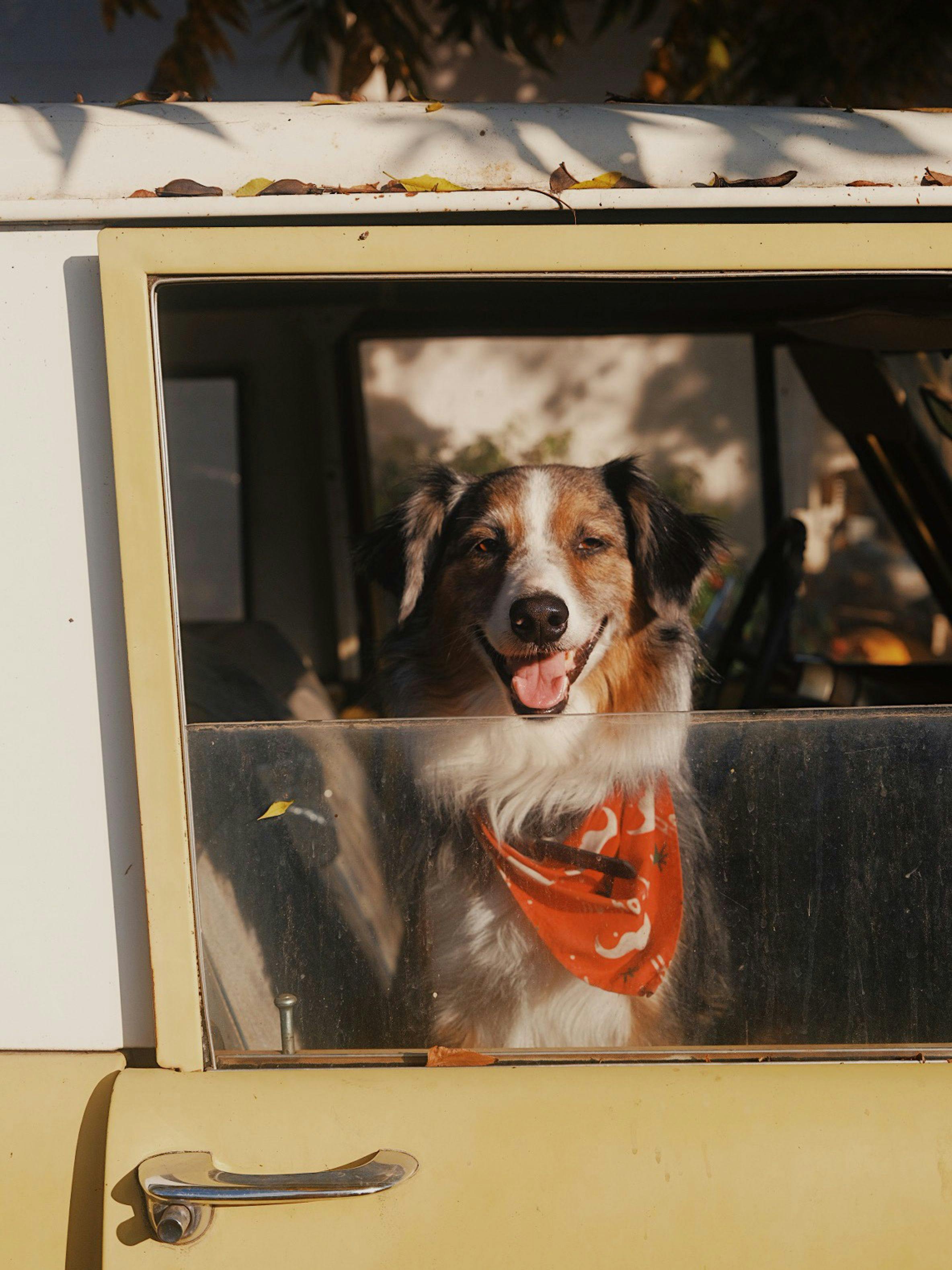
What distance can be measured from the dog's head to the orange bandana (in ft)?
1.55

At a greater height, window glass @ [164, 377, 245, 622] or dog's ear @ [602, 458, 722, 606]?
window glass @ [164, 377, 245, 622]

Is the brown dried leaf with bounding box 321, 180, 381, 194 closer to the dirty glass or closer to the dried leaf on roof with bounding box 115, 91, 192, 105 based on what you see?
the dried leaf on roof with bounding box 115, 91, 192, 105

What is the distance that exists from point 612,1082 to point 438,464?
135cm

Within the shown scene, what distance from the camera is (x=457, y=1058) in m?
1.22

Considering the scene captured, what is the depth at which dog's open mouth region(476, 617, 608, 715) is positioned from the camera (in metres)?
1.78

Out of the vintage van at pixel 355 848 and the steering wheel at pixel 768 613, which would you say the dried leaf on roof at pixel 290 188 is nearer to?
the vintage van at pixel 355 848

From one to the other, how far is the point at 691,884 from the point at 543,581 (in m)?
0.76

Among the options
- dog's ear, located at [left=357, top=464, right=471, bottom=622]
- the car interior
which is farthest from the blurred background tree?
dog's ear, located at [left=357, top=464, right=471, bottom=622]

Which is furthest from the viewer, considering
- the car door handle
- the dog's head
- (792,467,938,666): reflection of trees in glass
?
(792,467,938,666): reflection of trees in glass

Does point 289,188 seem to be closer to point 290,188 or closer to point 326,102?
point 290,188

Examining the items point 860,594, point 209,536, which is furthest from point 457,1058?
point 860,594

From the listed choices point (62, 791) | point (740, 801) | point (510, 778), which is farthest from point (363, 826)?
point (740, 801)

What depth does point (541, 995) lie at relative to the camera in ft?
4.58

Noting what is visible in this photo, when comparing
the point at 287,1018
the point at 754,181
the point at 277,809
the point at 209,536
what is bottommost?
the point at 287,1018
